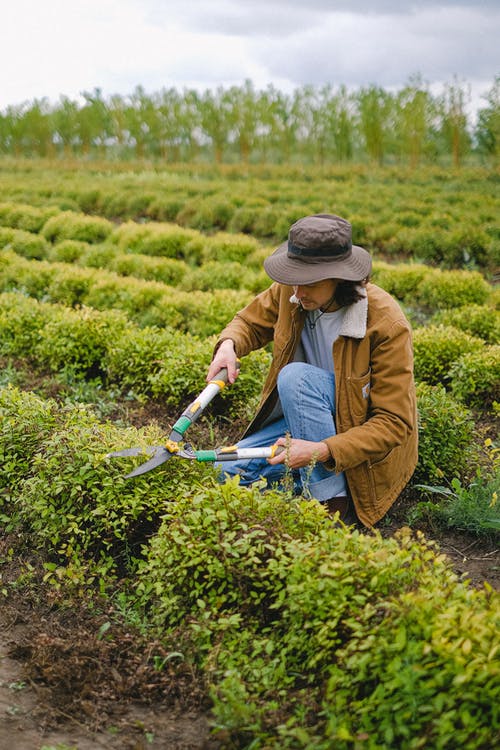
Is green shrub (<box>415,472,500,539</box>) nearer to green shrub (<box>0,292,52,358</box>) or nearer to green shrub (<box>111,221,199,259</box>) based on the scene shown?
green shrub (<box>0,292,52,358</box>)

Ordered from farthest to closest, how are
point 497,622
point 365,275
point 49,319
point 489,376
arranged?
point 49,319
point 489,376
point 365,275
point 497,622

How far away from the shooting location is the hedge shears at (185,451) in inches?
111

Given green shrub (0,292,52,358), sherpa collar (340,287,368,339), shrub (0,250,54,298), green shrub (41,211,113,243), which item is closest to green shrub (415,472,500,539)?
sherpa collar (340,287,368,339)

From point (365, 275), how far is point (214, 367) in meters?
Result: 0.86

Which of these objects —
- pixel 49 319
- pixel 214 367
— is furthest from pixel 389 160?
pixel 214 367

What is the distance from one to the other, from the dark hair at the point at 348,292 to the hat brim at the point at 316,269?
0.08m

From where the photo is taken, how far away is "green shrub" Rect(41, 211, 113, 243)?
10.9 metres

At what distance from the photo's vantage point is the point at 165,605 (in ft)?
8.10

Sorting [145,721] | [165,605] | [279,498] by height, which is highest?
[279,498]

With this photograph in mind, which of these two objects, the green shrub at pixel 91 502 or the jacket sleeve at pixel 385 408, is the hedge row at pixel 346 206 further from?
the green shrub at pixel 91 502

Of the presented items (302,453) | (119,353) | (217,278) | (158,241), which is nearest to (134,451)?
(302,453)

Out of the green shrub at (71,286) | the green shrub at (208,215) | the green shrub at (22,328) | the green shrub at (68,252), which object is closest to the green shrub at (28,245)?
the green shrub at (68,252)

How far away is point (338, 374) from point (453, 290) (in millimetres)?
4548

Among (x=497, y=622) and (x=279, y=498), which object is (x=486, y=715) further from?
(x=279, y=498)
